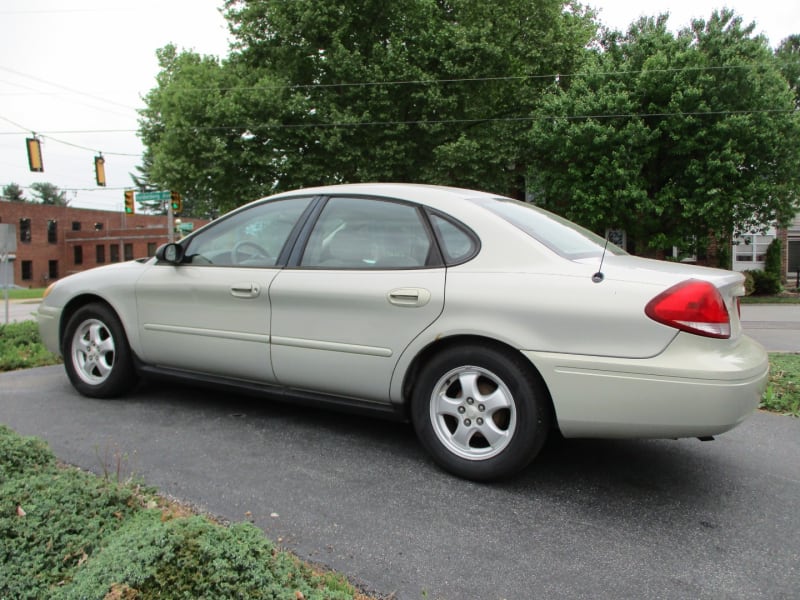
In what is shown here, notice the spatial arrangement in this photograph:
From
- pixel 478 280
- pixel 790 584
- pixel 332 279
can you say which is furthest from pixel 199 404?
pixel 790 584

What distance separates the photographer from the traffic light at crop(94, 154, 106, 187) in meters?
22.8

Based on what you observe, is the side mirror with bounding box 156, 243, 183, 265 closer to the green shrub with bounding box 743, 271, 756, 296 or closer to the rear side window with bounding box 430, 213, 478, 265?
the rear side window with bounding box 430, 213, 478, 265

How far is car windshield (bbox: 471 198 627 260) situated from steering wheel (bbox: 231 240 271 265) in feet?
4.67

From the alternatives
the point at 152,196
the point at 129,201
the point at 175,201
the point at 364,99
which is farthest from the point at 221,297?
the point at 129,201

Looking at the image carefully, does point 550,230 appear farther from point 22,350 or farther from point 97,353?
point 22,350

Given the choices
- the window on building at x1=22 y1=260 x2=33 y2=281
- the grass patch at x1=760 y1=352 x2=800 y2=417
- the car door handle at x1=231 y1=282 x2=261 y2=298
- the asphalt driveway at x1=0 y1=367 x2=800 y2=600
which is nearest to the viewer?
the asphalt driveway at x1=0 y1=367 x2=800 y2=600

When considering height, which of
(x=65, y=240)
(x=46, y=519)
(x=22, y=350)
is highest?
(x=65, y=240)

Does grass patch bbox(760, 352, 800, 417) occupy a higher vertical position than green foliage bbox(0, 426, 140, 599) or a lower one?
lower

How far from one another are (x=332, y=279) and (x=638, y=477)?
1976mm

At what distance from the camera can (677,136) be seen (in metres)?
17.3

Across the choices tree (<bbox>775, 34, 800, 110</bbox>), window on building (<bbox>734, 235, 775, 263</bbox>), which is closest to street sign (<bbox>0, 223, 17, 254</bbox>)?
window on building (<bbox>734, 235, 775, 263</bbox>)

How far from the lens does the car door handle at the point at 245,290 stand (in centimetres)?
382

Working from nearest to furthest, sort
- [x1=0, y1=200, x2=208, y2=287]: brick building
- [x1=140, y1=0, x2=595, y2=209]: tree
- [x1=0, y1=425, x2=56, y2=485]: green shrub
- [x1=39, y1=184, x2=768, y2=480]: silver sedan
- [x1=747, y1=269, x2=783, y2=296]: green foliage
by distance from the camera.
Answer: [x1=0, y1=425, x2=56, y2=485]: green shrub
[x1=39, y1=184, x2=768, y2=480]: silver sedan
[x1=140, y1=0, x2=595, y2=209]: tree
[x1=747, y1=269, x2=783, y2=296]: green foliage
[x1=0, y1=200, x2=208, y2=287]: brick building

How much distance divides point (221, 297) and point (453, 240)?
5.19 feet
